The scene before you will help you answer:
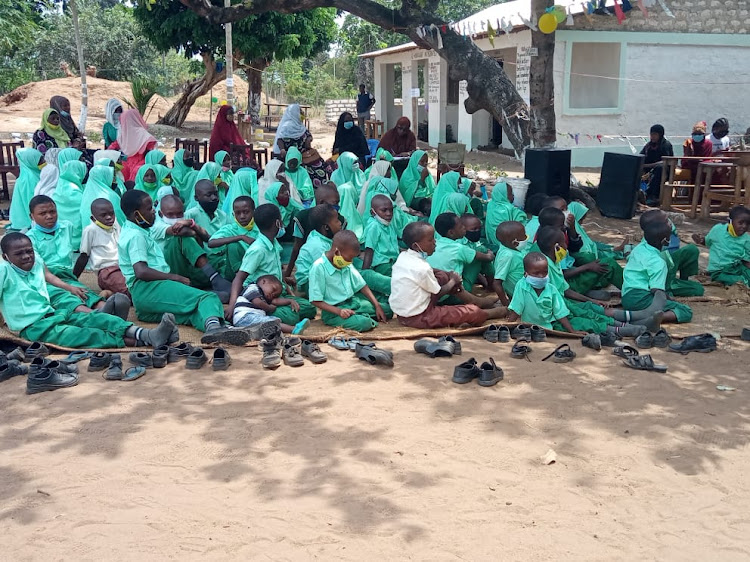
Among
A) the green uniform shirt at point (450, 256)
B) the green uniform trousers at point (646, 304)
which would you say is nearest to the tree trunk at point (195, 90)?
the green uniform shirt at point (450, 256)

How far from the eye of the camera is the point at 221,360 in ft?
15.3

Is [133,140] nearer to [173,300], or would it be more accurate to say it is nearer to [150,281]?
[150,281]

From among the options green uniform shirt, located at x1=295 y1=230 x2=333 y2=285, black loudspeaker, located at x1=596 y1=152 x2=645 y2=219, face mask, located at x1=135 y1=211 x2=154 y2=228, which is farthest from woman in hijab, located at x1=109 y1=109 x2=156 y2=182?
black loudspeaker, located at x1=596 y1=152 x2=645 y2=219

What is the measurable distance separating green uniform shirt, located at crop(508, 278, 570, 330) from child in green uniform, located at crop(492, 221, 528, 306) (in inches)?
17.7

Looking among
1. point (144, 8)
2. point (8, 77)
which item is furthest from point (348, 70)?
point (144, 8)

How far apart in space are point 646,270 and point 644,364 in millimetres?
1417

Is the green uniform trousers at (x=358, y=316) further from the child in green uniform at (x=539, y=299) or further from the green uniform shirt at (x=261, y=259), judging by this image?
the child in green uniform at (x=539, y=299)

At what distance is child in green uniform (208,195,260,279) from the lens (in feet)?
20.5

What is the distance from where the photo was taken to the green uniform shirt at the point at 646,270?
5.80 m

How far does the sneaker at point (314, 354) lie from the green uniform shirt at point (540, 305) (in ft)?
5.05

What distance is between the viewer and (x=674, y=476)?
3.36m

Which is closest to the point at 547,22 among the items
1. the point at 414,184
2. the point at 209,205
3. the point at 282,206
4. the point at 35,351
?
the point at 414,184

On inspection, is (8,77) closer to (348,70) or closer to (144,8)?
(144,8)

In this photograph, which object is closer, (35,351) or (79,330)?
(35,351)
